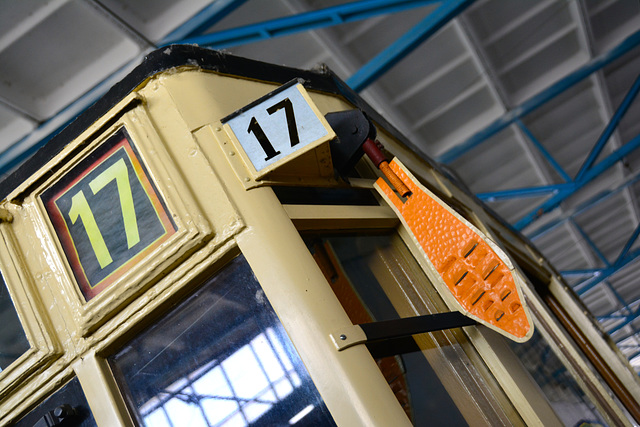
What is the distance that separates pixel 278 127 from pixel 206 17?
7.99 ft

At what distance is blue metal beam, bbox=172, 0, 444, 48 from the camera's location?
3.55 meters

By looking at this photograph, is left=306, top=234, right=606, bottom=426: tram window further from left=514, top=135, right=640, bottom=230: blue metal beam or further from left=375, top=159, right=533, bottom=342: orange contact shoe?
left=514, top=135, right=640, bottom=230: blue metal beam

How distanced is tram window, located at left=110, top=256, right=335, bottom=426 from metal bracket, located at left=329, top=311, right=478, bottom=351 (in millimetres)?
112

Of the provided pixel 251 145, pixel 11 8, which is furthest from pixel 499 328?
pixel 11 8

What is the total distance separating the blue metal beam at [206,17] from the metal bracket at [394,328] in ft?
8.93

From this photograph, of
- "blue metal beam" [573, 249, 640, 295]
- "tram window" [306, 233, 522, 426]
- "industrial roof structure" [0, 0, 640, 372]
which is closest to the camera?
"tram window" [306, 233, 522, 426]

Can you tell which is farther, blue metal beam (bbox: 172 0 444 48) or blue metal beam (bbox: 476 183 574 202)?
blue metal beam (bbox: 476 183 574 202)

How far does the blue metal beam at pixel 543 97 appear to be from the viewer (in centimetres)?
566

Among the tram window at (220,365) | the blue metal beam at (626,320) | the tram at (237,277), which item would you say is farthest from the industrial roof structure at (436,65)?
the blue metal beam at (626,320)

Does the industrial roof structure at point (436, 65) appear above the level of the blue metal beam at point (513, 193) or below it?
above

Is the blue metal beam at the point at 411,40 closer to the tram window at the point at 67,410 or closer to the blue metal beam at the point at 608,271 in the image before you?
the tram window at the point at 67,410

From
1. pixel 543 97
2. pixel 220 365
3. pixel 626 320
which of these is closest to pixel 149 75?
pixel 220 365

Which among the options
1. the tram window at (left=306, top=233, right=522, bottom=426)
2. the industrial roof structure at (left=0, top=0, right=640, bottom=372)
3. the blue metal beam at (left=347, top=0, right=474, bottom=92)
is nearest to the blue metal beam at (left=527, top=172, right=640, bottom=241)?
the industrial roof structure at (left=0, top=0, right=640, bottom=372)

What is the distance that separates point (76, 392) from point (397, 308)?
82 cm
